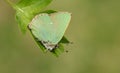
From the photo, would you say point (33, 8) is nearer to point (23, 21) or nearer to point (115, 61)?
point (23, 21)

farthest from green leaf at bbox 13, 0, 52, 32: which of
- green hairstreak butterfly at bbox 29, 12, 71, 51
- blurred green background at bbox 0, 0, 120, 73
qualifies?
blurred green background at bbox 0, 0, 120, 73

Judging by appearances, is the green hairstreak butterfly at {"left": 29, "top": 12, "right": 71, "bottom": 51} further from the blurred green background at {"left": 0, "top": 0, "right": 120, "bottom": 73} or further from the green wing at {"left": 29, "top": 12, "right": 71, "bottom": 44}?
the blurred green background at {"left": 0, "top": 0, "right": 120, "bottom": 73}

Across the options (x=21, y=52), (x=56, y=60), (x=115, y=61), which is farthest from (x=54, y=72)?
(x=115, y=61)

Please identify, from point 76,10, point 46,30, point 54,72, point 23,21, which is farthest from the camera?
point 76,10

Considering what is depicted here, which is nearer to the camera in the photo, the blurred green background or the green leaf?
the green leaf

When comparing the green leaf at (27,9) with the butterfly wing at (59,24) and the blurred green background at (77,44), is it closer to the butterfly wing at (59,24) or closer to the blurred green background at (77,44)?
the butterfly wing at (59,24)

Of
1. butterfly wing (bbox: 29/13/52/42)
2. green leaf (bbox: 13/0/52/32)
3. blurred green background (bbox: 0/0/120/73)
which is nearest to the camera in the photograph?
butterfly wing (bbox: 29/13/52/42)

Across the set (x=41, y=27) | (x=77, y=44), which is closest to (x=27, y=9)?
(x=41, y=27)
